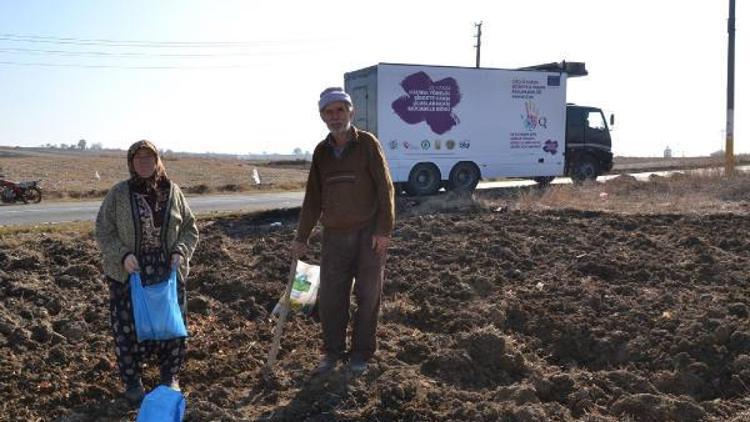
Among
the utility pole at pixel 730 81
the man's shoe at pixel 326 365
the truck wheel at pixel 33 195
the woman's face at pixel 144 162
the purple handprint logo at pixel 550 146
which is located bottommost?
the man's shoe at pixel 326 365

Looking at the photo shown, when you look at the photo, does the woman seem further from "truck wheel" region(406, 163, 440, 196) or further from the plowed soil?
"truck wheel" region(406, 163, 440, 196)

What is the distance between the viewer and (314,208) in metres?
4.96

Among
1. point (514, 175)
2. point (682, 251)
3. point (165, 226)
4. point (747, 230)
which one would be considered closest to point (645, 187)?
point (514, 175)

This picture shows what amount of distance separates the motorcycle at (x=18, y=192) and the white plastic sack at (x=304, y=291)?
49.7 feet

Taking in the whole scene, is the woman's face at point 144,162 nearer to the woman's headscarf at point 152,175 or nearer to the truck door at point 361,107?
the woman's headscarf at point 152,175

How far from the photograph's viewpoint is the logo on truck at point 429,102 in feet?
51.9

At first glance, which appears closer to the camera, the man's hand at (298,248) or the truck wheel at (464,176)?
the man's hand at (298,248)

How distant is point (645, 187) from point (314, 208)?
12.7 metres

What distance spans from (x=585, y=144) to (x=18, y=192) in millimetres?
A: 15020

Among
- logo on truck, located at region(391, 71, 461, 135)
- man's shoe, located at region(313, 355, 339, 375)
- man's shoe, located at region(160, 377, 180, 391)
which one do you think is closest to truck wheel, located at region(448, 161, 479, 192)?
logo on truck, located at region(391, 71, 461, 135)

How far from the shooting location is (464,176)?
17.5m

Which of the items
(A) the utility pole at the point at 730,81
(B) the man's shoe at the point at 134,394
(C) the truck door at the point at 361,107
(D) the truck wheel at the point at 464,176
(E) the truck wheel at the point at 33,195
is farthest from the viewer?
(A) the utility pole at the point at 730,81

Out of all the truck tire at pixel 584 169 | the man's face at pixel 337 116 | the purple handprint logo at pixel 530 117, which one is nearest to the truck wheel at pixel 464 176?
the purple handprint logo at pixel 530 117

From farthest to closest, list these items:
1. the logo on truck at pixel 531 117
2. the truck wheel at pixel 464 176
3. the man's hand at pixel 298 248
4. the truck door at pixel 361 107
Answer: the logo on truck at pixel 531 117
the truck wheel at pixel 464 176
the truck door at pixel 361 107
the man's hand at pixel 298 248
